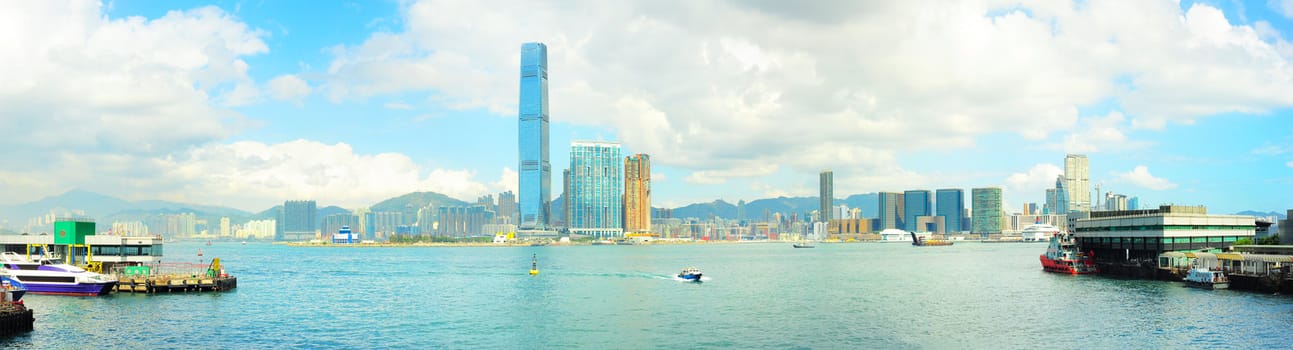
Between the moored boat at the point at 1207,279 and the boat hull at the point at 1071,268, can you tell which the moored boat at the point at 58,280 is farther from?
the boat hull at the point at 1071,268

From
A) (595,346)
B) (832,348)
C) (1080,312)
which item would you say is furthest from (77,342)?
(1080,312)

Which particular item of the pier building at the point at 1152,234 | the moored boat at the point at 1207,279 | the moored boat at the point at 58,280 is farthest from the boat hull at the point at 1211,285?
the moored boat at the point at 58,280

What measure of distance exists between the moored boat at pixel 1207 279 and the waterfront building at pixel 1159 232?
18359mm

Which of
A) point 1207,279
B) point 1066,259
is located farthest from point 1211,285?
point 1066,259

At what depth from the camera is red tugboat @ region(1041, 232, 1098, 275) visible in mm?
129125

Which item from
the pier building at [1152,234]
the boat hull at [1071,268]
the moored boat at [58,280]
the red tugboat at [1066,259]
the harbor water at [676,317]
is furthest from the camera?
the red tugboat at [1066,259]

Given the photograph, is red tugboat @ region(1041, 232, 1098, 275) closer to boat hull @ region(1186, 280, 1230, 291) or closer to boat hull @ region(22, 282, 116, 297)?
boat hull @ region(1186, 280, 1230, 291)

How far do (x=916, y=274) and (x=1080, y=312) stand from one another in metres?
68.1

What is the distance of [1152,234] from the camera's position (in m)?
121

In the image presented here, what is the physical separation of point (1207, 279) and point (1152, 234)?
2515 centimetres

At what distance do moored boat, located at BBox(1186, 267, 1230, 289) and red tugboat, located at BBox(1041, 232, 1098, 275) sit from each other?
89.9 feet

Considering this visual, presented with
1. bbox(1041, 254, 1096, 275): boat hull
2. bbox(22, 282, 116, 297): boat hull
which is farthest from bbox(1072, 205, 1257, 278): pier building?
bbox(22, 282, 116, 297): boat hull

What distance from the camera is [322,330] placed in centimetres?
6894

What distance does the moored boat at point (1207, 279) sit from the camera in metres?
96.2
